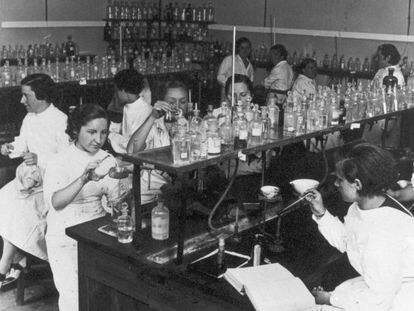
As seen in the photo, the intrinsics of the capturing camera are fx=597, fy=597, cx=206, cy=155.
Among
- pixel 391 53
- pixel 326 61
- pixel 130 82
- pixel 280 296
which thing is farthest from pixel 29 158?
pixel 326 61

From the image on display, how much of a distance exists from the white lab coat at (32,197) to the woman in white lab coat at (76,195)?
43cm

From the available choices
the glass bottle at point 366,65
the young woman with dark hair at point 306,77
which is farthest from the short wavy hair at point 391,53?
the glass bottle at point 366,65

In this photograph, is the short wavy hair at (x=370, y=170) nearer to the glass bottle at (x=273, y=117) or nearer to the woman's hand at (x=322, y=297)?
the woman's hand at (x=322, y=297)

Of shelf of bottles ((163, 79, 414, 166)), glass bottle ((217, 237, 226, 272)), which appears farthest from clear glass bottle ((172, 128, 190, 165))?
glass bottle ((217, 237, 226, 272))

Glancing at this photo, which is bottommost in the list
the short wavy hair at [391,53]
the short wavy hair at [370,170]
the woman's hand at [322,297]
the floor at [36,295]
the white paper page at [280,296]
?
the floor at [36,295]

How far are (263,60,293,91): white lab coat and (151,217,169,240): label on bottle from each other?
5183 millimetres

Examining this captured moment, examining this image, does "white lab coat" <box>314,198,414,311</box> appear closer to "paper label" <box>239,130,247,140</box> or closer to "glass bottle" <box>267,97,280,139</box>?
→ "paper label" <box>239,130,247,140</box>

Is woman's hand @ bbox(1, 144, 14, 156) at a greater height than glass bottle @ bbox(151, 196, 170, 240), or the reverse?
woman's hand @ bbox(1, 144, 14, 156)

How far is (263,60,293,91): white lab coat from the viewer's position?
7746 millimetres

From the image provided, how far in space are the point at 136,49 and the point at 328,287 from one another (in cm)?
618

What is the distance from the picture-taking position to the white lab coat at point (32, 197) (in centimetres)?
363

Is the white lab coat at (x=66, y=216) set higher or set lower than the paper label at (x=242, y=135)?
lower

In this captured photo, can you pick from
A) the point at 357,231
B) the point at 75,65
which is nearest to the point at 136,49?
the point at 75,65

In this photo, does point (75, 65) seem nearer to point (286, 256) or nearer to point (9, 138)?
point (9, 138)
